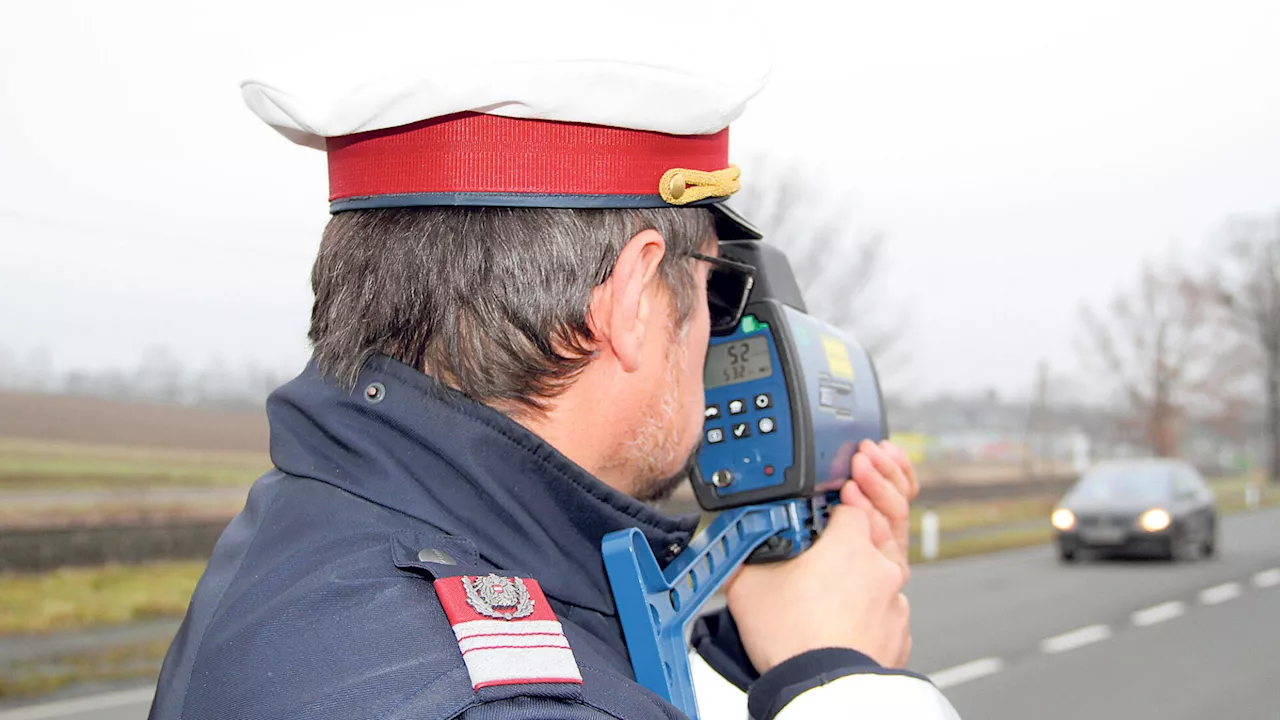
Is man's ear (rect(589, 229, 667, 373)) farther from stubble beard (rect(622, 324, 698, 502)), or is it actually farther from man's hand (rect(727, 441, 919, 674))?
man's hand (rect(727, 441, 919, 674))

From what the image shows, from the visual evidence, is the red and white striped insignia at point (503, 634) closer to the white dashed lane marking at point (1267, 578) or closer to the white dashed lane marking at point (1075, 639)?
the white dashed lane marking at point (1075, 639)

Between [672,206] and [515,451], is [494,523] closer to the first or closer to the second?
Answer: [515,451]

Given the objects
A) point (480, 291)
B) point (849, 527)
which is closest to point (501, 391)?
point (480, 291)

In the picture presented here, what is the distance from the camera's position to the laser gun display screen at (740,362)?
1.79 meters

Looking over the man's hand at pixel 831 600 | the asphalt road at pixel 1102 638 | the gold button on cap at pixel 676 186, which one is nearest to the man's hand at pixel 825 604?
the man's hand at pixel 831 600

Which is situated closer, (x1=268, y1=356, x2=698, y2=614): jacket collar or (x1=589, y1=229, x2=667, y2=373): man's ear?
(x1=268, y1=356, x2=698, y2=614): jacket collar

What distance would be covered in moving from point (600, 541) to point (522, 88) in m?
0.51

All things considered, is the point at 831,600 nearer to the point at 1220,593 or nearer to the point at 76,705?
the point at 76,705

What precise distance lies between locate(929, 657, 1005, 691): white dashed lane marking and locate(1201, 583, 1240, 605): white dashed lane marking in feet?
13.5

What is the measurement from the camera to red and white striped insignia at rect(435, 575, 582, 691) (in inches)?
37.4

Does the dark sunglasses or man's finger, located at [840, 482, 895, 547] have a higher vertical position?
the dark sunglasses

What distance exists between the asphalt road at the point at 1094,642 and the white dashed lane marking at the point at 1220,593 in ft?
0.07

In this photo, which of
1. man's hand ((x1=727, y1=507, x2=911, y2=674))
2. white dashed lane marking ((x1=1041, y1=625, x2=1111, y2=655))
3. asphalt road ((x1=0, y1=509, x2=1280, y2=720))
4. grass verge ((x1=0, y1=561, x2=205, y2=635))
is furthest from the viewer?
grass verge ((x1=0, y1=561, x2=205, y2=635))

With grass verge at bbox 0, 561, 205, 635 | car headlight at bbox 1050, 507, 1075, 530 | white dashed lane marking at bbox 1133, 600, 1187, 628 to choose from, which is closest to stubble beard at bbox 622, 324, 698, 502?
grass verge at bbox 0, 561, 205, 635
